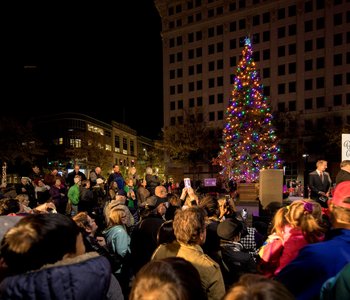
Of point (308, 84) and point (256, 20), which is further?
point (256, 20)

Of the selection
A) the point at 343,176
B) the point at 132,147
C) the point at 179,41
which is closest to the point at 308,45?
the point at 179,41

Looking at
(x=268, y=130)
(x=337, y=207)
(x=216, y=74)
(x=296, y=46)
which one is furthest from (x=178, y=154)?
(x=337, y=207)

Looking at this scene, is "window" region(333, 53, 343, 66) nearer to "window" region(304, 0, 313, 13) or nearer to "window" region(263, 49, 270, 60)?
"window" region(304, 0, 313, 13)

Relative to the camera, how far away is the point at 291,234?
3473 millimetres

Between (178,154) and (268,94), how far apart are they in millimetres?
17896

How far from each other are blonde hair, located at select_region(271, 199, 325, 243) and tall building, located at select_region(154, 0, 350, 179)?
4025cm

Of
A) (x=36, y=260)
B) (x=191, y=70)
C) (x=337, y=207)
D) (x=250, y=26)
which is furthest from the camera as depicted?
(x=191, y=70)

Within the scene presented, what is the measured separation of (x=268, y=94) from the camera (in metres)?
51.3

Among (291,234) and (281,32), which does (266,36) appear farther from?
(291,234)

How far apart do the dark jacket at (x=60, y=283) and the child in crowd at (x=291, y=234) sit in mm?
2003

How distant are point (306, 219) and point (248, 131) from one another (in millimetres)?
22694

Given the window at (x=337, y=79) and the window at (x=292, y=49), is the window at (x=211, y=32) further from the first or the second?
the window at (x=337, y=79)

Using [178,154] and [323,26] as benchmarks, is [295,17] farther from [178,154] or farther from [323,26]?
[178,154]

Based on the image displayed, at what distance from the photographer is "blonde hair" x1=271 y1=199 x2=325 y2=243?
3256mm
